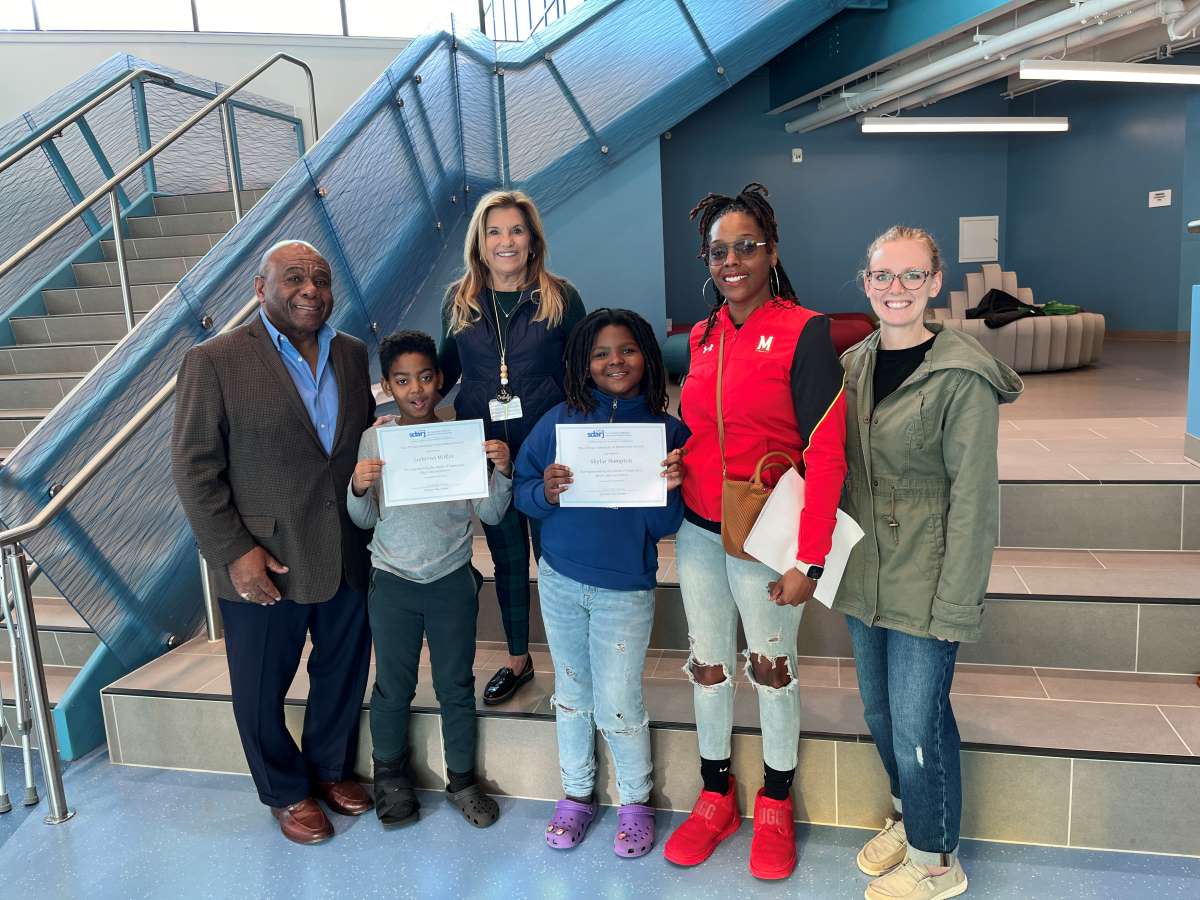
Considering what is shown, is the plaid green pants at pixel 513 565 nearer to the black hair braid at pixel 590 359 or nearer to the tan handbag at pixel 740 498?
the black hair braid at pixel 590 359

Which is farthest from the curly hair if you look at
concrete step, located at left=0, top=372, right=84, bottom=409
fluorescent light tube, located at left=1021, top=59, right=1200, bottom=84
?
fluorescent light tube, located at left=1021, top=59, right=1200, bottom=84

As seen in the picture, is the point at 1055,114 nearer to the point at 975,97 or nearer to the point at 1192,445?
the point at 975,97

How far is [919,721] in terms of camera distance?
1973 millimetres

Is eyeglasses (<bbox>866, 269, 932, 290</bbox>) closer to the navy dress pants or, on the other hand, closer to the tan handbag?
the tan handbag

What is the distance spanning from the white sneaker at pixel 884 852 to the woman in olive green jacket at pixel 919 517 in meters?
0.12

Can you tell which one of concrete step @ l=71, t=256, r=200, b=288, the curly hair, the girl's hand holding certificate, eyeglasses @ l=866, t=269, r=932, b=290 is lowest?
the girl's hand holding certificate

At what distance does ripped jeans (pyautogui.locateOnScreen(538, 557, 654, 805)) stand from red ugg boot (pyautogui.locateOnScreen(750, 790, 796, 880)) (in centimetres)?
32

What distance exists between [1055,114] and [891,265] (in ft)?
35.5

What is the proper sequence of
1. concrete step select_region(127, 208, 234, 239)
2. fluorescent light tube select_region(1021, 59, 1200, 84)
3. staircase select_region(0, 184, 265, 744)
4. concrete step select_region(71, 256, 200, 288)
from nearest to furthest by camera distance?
1. staircase select_region(0, 184, 265, 744)
2. concrete step select_region(71, 256, 200, 288)
3. concrete step select_region(127, 208, 234, 239)
4. fluorescent light tube select_region(1021, 59, 1200, 84)

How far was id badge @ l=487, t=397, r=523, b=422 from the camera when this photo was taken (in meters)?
2.46

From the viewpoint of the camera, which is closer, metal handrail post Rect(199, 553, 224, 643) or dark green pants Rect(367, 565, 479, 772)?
dark green pants Rect(367, 565, 479, 772)

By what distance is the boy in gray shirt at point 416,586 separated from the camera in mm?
2361

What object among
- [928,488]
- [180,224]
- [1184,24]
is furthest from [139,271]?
[1184,24]

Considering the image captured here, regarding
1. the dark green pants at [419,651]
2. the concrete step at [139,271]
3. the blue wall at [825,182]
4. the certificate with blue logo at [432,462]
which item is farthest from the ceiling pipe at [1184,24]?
the concrete step at [139,271]
